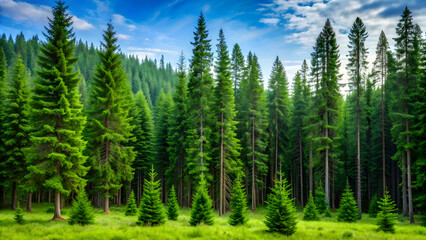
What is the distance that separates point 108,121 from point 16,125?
1060 cm

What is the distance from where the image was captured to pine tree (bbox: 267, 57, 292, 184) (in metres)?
34.9

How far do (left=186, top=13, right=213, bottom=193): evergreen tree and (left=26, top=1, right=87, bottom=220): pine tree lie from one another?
433 inches

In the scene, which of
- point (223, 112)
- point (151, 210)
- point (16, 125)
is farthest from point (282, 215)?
point (16, 125)

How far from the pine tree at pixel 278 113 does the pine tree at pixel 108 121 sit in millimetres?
20207

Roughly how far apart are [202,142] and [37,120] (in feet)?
49.2

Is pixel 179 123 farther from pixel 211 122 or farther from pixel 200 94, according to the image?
pixel 200 94

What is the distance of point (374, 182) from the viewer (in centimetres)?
3791

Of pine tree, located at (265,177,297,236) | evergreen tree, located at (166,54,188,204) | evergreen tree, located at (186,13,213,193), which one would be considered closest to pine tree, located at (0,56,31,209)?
evergreen tree, located at (166,54,188,204)

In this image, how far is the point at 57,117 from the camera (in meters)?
19.2

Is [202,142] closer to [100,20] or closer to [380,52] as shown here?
[100,20]

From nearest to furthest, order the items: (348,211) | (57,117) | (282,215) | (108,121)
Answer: (282,215) < (57,117) < (348,211) < (108,121)

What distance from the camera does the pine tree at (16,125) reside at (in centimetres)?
2580

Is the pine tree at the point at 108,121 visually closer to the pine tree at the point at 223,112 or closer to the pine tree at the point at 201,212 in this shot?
the pine tree at the point at 223,112

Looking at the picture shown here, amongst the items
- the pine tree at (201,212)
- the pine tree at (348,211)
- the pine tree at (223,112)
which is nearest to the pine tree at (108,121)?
the pine tree at (223,112)
